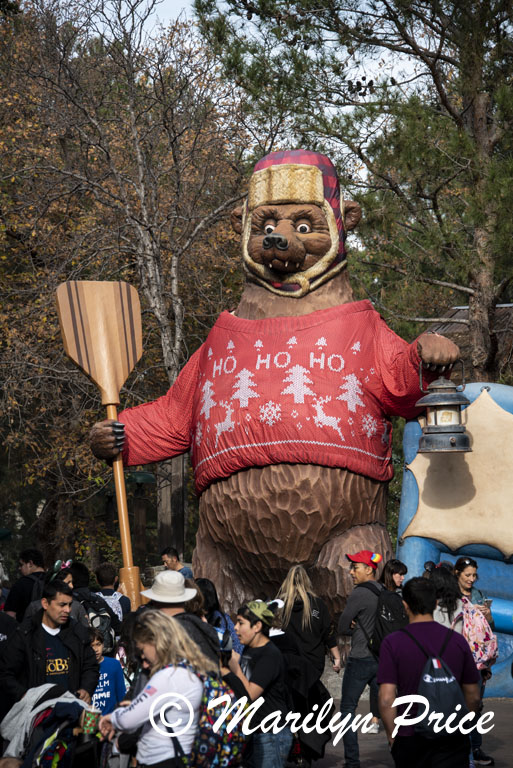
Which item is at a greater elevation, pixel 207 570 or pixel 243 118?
pixel 243 118

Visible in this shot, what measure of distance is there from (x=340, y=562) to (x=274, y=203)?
2.48 meters

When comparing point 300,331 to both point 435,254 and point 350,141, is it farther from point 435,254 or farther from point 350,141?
point 350,141

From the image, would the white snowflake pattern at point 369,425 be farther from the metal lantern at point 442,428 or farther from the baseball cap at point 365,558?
the baseball cap at point 365,558

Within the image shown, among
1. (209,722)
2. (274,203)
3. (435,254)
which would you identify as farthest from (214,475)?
(435,254)

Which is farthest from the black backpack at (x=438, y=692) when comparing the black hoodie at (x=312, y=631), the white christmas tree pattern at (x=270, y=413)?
the white christmas tree pattern at (x=270, y=413)

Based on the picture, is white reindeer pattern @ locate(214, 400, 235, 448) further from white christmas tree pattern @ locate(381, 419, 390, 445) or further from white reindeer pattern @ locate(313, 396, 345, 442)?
white christmas tree pattern @ locate(381, 419, 390, 445)

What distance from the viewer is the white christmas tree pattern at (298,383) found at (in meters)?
6.71

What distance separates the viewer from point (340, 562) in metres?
6.66

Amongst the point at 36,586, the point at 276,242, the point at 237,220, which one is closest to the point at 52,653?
the point at 36,586

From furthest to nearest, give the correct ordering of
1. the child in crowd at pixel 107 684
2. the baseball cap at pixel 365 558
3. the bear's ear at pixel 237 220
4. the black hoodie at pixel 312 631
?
the bear's ear at pixel 237 220 < the baseball cap at pixel 365 558 < the black hoodie at pixel 312 631 < the child in crowd at pixel 107 684

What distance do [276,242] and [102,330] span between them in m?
1.68

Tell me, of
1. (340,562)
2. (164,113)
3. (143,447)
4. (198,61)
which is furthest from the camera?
(198,61)

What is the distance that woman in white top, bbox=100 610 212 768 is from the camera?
3312 millimetres

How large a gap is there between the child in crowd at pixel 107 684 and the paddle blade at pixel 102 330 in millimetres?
2948
